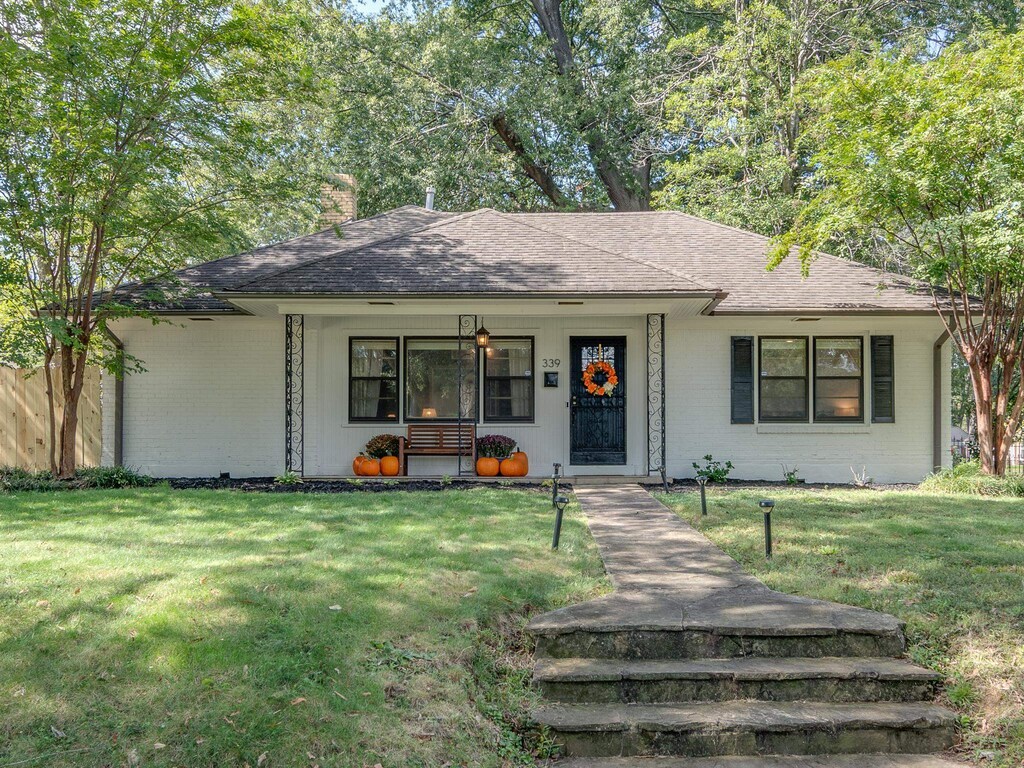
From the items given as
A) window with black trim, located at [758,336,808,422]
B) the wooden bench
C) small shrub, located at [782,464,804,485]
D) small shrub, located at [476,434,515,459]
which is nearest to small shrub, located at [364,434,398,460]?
the wooden bench

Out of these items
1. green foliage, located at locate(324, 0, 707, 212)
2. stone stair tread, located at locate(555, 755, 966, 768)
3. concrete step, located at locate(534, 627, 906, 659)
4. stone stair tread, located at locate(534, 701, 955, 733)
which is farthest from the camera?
→ green foliage, located at locate(324, 0, 707, 212)

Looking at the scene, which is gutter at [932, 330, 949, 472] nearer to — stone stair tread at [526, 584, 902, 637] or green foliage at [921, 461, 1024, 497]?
green foliage at [921, 461, 1024, 497]

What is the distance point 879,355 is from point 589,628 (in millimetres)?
8981

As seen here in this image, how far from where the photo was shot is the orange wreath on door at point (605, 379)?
36.4 feet

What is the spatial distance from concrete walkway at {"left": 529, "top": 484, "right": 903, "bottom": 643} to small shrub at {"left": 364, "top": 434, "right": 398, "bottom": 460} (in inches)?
210

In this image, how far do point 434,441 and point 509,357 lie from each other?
1871mm

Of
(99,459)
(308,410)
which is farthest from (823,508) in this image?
(99,459)

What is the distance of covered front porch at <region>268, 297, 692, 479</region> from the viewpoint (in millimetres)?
11102

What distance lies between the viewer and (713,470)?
426 inches

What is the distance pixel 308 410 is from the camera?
36.1 feet

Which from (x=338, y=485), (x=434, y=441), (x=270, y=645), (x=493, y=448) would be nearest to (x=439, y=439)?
(x=434, y=441)

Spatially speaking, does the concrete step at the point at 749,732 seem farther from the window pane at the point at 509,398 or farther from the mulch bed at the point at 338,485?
the window pane at the point at 509,398

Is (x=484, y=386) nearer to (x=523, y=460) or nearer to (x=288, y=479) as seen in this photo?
(x=523, y=460)

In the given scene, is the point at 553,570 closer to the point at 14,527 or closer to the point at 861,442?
the point at 14,527
